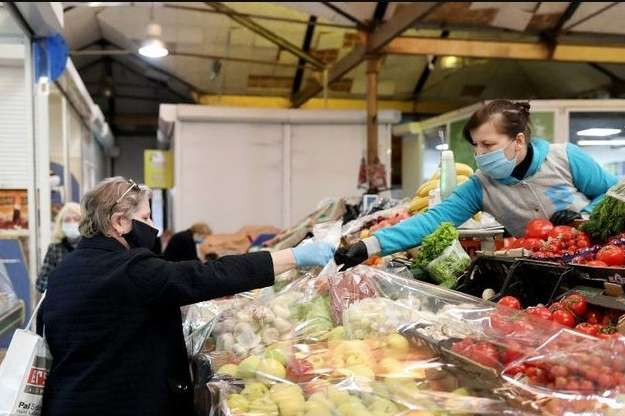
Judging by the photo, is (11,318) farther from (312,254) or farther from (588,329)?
(588,329)

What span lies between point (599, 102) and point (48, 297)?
5.71 meters

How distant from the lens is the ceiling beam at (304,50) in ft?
30.6

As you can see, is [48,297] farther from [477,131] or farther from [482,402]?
[477,131]

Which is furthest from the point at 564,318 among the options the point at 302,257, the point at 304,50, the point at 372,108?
the point at 304,50

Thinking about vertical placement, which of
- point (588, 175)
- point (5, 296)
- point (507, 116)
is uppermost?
point (507, 116)

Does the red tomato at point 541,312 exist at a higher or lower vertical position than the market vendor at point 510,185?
lower

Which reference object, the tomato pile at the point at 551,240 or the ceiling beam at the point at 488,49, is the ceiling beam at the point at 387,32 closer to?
the ceiling beam at the point at 488,49

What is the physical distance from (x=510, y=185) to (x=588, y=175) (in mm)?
315

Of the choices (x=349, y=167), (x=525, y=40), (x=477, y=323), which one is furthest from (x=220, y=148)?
(x=477, y=323)

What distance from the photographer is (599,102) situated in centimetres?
617

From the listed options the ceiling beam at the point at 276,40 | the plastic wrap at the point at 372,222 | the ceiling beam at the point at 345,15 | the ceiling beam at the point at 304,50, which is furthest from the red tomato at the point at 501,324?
the ceiling beam at the point at 276,40

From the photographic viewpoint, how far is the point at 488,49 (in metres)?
7.59

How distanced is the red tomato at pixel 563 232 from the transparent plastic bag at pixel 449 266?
0.32 meters

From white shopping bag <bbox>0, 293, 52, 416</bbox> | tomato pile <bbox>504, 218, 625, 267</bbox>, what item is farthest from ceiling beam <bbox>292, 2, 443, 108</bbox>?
white shopping bag <bbox>0, 293, 52, 416</bbox>
